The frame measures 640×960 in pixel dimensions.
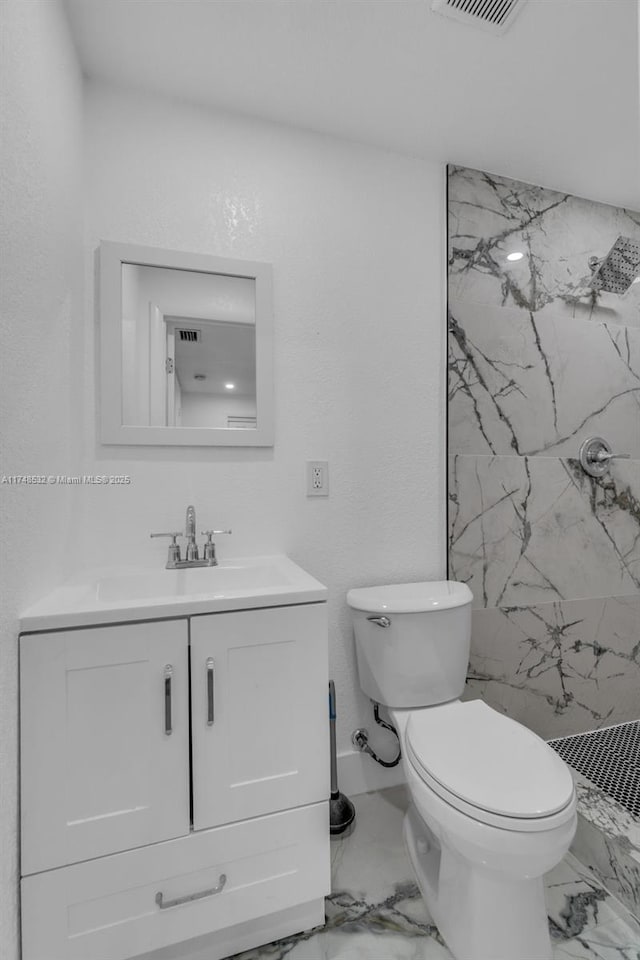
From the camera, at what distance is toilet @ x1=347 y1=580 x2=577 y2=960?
92cm

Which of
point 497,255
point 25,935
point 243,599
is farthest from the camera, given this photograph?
point 497,255

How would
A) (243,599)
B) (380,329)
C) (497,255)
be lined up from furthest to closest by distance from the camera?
(497,255)
(380,329)
(243,599)

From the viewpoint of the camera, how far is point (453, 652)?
1.45 meters

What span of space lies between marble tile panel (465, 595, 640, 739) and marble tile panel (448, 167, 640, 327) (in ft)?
4.09

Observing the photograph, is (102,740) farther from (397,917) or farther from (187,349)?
(187,349)

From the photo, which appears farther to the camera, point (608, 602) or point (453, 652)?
point (608, 602)

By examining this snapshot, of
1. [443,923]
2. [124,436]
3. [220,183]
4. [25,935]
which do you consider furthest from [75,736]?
[220,183]

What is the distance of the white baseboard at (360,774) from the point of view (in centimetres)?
160

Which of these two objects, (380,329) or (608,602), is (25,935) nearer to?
(380,329)

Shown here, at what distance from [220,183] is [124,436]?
91 cm

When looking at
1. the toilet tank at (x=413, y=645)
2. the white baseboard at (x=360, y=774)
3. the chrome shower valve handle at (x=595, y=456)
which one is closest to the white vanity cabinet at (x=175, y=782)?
the toilet tank at (x=413, y=645)

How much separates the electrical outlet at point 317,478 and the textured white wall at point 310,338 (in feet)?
0.10

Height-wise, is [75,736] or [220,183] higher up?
[220,183]

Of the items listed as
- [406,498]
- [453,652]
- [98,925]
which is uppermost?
[406,498]
